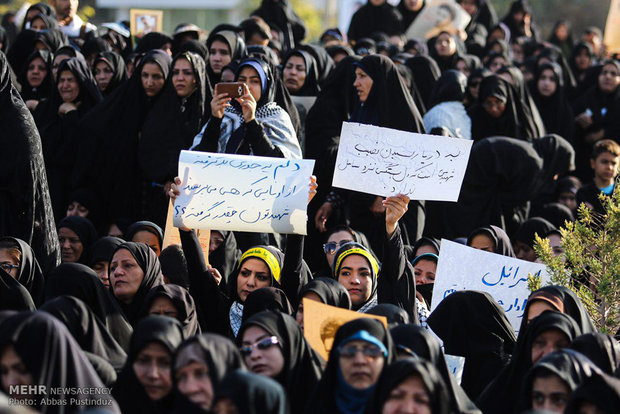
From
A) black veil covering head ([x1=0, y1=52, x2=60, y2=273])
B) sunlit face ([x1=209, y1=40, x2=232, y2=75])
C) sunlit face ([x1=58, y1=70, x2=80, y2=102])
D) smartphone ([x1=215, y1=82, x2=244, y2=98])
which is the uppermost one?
sunlit face ([x1=209, y1=40, x2=232, y2=75])

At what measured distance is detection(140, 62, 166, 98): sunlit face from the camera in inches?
289

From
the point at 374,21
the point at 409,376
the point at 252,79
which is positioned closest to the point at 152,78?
the point at 252,79

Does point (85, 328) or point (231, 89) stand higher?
point (231, 89)

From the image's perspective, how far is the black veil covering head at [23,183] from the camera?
591 cm

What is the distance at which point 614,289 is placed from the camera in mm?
5070

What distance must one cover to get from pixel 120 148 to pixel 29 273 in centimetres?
210

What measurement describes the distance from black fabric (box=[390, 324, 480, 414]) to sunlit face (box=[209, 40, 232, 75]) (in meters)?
4.37

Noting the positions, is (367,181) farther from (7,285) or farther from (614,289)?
(7,285)

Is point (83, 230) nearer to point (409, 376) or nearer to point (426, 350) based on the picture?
point (426, 350)

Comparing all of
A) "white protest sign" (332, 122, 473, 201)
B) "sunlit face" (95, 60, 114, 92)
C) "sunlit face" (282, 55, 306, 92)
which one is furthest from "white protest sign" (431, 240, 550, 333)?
"sunlit face" (95, 60, 114, 92)

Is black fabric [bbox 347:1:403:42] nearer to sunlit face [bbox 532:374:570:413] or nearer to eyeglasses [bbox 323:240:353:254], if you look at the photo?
eyeglasses [bbox 323:240:353:254]

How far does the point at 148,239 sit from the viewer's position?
6.24 m

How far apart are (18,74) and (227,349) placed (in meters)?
6.09

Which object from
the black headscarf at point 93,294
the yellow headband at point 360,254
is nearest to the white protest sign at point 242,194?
the yellow headband at point 360,254
